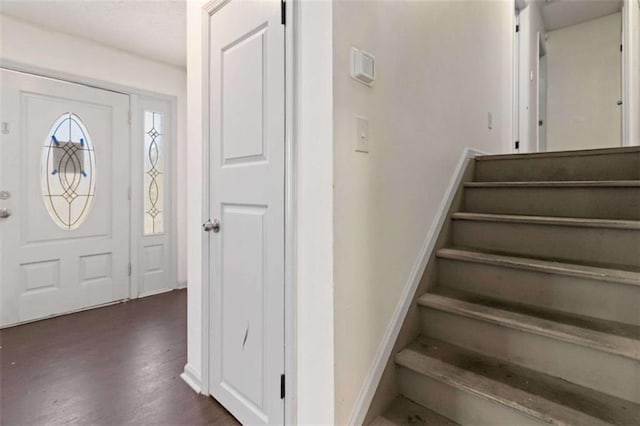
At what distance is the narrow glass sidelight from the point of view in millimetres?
2868

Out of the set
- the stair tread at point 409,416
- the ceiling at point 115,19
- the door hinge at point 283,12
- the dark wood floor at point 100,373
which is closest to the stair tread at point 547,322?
the stair tread at point 409,416

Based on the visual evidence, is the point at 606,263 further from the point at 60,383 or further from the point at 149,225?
the point at 149,225

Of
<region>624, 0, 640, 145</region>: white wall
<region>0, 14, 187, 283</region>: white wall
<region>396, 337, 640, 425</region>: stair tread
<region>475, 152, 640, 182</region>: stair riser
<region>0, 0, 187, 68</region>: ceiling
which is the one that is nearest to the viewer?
<region>396, 337, 640, 425</region>: stair tread

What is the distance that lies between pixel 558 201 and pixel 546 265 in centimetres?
55

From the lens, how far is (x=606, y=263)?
1.47 m

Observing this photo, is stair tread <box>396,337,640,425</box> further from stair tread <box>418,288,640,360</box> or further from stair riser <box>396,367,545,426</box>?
stair tread <box>418,288,640,360</box>

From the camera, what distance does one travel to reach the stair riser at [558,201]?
1.59 meters

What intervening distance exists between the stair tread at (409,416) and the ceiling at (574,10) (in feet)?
15.6

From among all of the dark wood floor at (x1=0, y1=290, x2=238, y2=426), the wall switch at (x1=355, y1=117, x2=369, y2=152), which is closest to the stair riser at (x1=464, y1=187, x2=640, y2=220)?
the wall switch at (x1=355, y1=117, x2=369, y2=152)

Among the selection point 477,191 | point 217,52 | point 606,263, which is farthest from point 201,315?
point 606,263

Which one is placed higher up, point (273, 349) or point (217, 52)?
point (217, 52)

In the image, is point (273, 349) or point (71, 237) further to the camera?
point (71, 237)

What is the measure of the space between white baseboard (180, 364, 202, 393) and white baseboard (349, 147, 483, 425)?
3.26 ft

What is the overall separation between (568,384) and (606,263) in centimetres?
61
